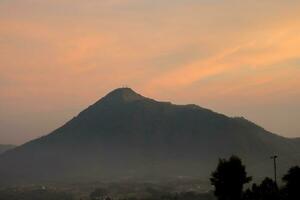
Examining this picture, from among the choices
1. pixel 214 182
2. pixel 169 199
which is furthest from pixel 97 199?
pixel 214 182

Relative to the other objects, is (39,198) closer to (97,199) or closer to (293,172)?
(97,199)

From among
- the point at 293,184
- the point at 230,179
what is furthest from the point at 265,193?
the point at 293,184

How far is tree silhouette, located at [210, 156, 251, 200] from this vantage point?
248 feet

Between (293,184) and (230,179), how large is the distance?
870 cm

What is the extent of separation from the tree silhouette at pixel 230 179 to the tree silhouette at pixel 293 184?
20.4ft

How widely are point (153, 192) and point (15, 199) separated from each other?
46390mm

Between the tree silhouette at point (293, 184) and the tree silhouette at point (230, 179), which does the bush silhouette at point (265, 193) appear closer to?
the tree silhouette at point (293, 184)

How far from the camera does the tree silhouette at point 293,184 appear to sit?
7000 cm

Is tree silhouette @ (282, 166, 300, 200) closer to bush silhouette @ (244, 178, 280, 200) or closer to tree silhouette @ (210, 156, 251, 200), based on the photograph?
bush silhouette @ (244, 178, 280, 200)

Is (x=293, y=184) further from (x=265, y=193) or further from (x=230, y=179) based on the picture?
(x=230, y=179)

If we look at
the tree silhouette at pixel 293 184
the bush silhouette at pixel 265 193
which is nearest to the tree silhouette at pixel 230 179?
the bush silhouette at pixel 265 193

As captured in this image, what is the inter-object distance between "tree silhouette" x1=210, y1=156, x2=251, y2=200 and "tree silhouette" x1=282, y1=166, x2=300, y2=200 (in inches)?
244

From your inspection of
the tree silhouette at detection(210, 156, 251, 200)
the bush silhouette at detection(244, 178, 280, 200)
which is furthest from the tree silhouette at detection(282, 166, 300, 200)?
the tree silhouette at detection(210, 156, 251, 200)

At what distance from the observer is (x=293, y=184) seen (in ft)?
233
